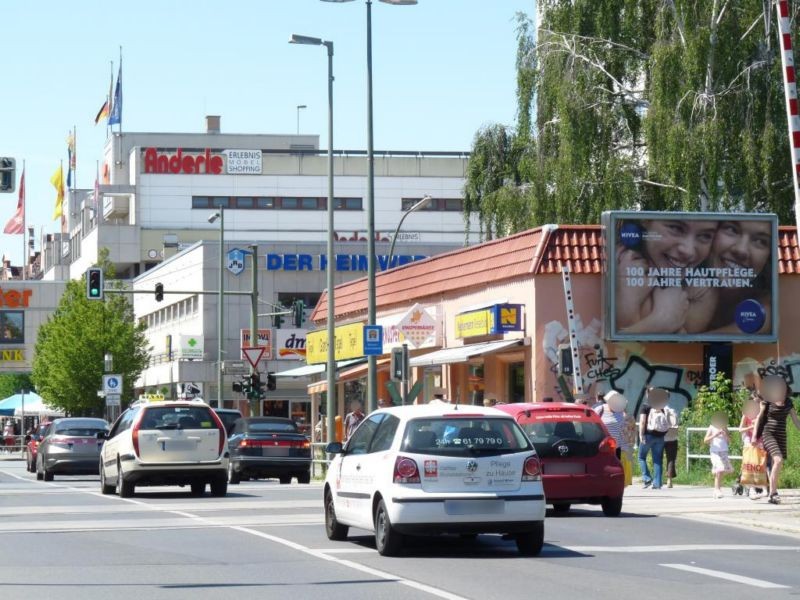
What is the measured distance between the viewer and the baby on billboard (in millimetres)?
36125

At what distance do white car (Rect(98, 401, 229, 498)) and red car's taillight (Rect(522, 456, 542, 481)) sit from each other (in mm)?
12404

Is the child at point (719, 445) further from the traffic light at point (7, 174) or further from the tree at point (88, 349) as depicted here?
the tree at point (88, 349)

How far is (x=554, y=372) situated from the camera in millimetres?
35812

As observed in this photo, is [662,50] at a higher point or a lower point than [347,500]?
higher

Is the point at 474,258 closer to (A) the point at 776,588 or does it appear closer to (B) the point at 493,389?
(B) the point at 493,389

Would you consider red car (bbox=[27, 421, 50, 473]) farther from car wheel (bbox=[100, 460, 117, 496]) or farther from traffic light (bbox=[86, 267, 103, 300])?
car wheel (bbox=[100, 460, 117, 496])

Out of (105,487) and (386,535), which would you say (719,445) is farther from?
(386,535)

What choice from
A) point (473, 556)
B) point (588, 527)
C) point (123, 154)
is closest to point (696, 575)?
point (473, 556)

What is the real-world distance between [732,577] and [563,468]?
747cm

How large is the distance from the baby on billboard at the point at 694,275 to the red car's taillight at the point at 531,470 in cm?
2038

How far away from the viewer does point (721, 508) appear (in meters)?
23.2

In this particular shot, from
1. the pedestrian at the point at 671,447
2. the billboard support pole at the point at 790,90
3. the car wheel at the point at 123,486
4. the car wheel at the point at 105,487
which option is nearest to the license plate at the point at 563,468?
the billboard support pole at the point at 790,90

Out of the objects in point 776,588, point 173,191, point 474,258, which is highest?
point 173,191

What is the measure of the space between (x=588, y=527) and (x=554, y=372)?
51.5 ft
